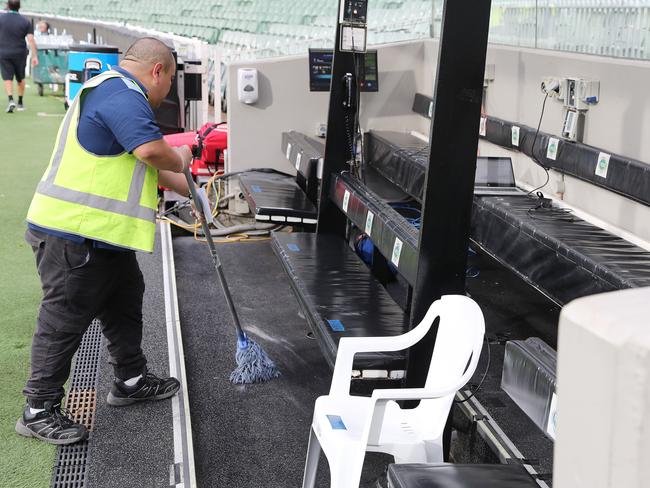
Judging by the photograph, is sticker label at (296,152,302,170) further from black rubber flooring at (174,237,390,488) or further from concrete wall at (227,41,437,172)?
concrete wall at (227,41,437,172)

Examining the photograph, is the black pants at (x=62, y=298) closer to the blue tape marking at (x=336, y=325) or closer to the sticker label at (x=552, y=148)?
the blue tape marking at (x=336, y=325)

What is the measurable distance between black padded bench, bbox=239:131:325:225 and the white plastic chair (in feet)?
8.26

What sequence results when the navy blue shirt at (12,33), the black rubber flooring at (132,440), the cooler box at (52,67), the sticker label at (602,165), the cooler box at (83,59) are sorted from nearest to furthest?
the black rubber flooring at (132,440)
the sticker label at (602,165)
the cooler box at (83,59)
the navy blue shirt at (12,33)
the cooler box at (52,67)

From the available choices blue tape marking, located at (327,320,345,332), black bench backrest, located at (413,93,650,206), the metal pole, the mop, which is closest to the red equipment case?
black bench backrest, located at (413,93,650,206)

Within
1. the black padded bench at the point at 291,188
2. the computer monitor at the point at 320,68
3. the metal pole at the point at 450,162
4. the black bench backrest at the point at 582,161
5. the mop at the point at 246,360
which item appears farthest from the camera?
the computer monitor at the point at 320,68

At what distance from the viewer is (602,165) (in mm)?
4543

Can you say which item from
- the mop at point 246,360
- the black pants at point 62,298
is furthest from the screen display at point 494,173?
the black pants at point 62,298

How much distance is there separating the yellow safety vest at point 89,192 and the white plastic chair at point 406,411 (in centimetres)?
98

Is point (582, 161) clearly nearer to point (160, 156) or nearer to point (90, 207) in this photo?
point (160, 156)

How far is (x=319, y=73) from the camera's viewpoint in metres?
6.46

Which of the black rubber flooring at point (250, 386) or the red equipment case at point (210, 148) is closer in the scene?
the black rubber flooring at point (250, 386)

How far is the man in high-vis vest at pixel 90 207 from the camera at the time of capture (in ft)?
9.87

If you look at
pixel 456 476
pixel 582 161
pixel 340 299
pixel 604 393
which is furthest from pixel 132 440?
pixel 582 161

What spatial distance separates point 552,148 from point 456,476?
3351 mm
